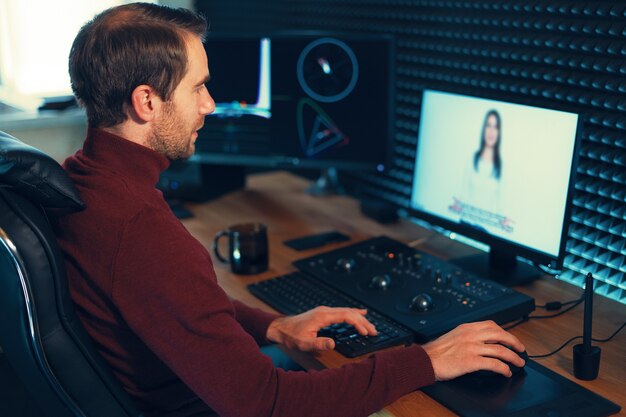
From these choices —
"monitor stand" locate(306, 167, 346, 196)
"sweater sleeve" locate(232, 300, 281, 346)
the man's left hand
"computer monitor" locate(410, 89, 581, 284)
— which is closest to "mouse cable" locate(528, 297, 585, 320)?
"computer monitor" locate(410, 89, 581, 284)

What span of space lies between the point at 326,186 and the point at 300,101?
361mm

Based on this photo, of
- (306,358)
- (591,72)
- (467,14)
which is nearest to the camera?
(306,358)

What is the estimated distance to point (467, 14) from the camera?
192 centimetres

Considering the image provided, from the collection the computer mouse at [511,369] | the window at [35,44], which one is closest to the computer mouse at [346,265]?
the computer mouse at [511,369]

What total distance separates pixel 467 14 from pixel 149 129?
3.27 ft

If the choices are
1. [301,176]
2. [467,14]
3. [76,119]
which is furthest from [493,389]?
[76,119]

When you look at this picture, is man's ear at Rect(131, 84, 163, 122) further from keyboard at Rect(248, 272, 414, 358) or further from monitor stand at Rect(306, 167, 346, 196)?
monitor stand at Rect(306, 167, 346, 196)

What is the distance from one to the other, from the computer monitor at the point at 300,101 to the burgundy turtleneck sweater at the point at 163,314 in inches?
36.3

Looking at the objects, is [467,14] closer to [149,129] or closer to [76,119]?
[149,129]

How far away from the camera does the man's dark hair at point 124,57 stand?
120 centimetres

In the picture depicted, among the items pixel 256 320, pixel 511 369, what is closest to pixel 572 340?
pixel 511 369

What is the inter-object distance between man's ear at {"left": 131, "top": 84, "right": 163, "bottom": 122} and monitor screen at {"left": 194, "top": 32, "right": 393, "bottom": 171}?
0.92 metres

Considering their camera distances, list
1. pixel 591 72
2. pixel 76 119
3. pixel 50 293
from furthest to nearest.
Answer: pixel 76 119, pixel 591 72, pixel 50 293

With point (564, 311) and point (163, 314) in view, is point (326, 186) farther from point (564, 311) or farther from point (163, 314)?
point (163, 314)
